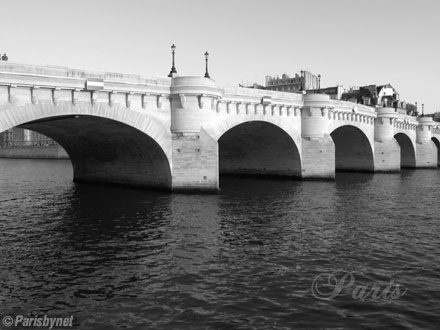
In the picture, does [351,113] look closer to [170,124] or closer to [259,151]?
[259,151]

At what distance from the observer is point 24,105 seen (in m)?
24.7

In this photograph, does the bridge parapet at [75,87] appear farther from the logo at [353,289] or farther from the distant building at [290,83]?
the distant building at [290,83]

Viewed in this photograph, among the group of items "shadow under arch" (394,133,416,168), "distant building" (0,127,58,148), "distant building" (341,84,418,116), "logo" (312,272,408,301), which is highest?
"distant building" (341,84,418,116)

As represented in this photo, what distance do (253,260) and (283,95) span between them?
31.1 metres

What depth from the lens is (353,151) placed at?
212ft

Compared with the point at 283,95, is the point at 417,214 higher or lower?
lower

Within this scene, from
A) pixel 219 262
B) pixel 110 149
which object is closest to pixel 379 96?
pixel 110 149

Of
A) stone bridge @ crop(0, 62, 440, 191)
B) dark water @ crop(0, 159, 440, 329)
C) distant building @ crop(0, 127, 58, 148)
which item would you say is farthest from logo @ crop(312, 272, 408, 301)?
distant building @ crop(0, 127, 58, 148)

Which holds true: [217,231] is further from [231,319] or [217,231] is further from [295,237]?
[231,319]

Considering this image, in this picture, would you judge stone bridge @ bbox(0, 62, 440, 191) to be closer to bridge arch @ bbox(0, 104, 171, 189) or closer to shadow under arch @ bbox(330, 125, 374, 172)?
bridge arch @ bbox(0, 104, 171, 189)

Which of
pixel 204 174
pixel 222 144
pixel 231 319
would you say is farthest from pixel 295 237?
pixel 222 144

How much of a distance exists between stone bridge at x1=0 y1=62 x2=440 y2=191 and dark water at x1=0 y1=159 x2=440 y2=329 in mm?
5811

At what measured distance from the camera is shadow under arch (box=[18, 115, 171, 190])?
32.4 meters

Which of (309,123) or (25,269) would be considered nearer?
(25,269)
